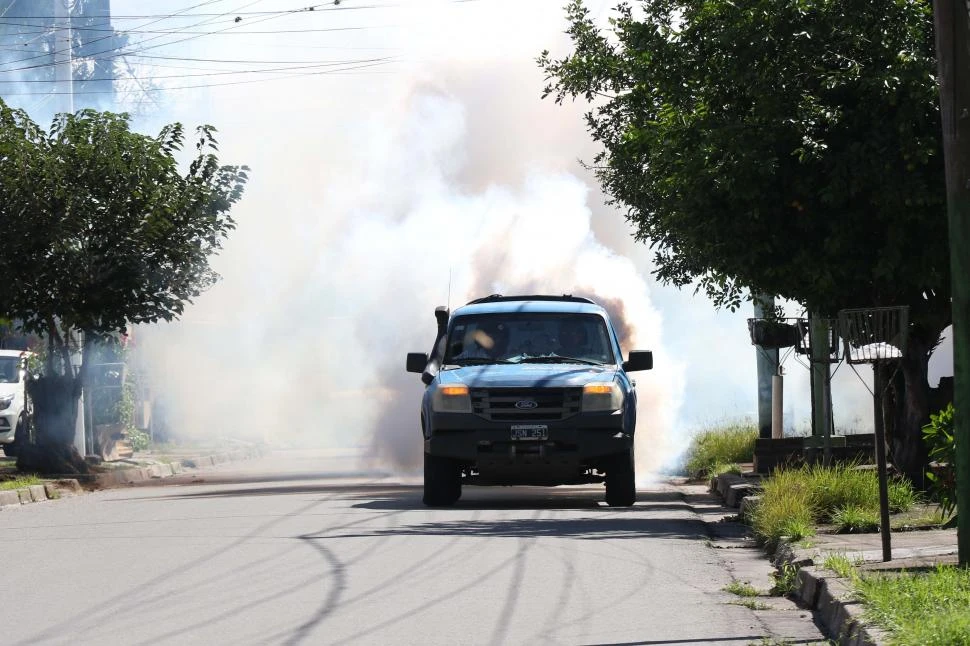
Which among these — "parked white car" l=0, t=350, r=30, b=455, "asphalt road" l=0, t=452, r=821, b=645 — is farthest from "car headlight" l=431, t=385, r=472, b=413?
"parked white car" l=0, t=350, r=30, b=455

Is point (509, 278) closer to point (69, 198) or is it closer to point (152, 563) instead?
point (69, 198)

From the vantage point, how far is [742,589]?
34.3ft

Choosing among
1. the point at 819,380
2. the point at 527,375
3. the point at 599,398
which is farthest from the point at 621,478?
the point at 819,380

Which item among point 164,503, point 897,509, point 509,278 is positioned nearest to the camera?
point 897,509

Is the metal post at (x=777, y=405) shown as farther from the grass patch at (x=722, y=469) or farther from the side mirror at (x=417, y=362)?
the side mirror at (x=417, y=362)

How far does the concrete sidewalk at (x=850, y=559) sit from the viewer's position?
8.11m

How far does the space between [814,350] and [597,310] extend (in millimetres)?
4667

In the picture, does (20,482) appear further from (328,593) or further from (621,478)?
(328,593)

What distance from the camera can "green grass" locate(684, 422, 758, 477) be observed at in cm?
2520

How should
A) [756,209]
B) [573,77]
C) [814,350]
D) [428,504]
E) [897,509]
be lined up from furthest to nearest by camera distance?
[814,350] → [573,77] → [428,504] → [756,209] → [897,509]

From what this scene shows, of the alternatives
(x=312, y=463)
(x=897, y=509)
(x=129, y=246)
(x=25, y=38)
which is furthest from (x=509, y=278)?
(x=25, y=38)

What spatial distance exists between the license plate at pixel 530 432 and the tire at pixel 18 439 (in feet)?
36.1

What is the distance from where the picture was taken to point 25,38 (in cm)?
7438

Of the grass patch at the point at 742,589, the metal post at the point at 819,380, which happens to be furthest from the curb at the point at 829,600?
the metal post at the point at 819,380
